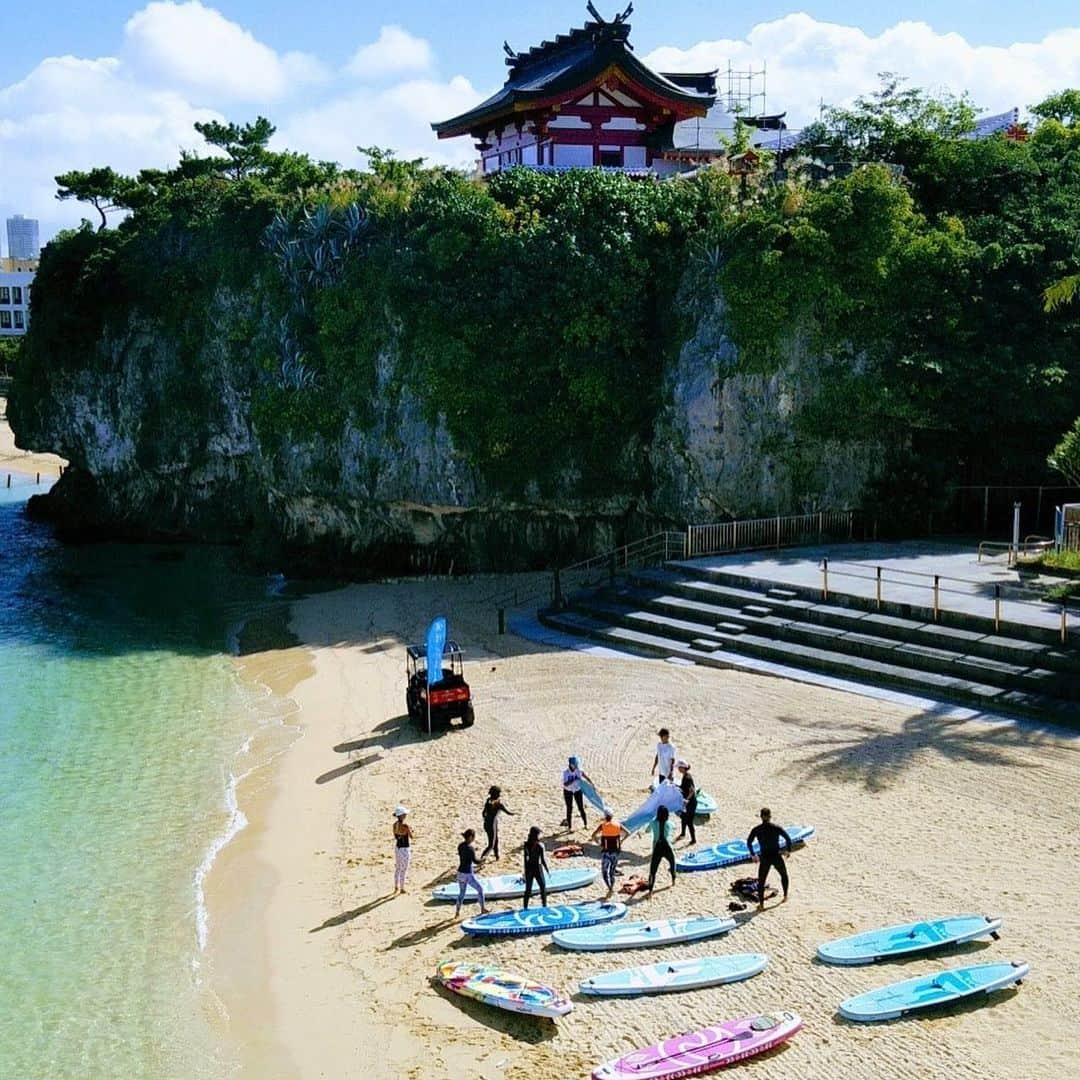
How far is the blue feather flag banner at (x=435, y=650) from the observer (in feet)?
72.1

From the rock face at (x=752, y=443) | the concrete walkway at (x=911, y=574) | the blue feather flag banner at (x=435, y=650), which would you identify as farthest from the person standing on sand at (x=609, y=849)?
the rock face at (x=752, y=443)

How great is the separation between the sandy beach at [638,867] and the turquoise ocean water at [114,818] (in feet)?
2.21

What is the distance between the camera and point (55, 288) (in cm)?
4903

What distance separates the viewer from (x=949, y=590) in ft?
81.3

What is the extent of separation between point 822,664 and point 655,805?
334 inches

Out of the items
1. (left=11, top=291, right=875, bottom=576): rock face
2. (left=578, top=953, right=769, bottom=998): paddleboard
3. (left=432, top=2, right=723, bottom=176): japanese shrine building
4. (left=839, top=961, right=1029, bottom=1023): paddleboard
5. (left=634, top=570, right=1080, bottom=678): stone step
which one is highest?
(left=432, top=2, right=723, bottom=176): japanese shrine building

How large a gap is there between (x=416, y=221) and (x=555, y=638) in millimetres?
15260

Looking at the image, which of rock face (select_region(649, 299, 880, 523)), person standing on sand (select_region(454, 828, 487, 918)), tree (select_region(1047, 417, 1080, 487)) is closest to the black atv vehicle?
person standing on sand (select_region(454, 828, 487, 918))

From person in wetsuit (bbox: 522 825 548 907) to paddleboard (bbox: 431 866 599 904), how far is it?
0.33 m

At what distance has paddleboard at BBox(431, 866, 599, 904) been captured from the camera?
15203 mm

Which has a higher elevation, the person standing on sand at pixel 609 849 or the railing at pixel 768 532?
the railing at pixel 768 532

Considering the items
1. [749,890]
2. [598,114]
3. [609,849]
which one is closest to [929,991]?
[749,890]

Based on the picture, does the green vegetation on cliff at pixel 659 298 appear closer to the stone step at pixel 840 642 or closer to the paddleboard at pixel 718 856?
the stone step at pixel 840 642

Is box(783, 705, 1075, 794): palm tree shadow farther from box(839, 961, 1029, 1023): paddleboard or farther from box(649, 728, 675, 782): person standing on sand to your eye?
box(839, 961, 1029, 1023): paddleboard
